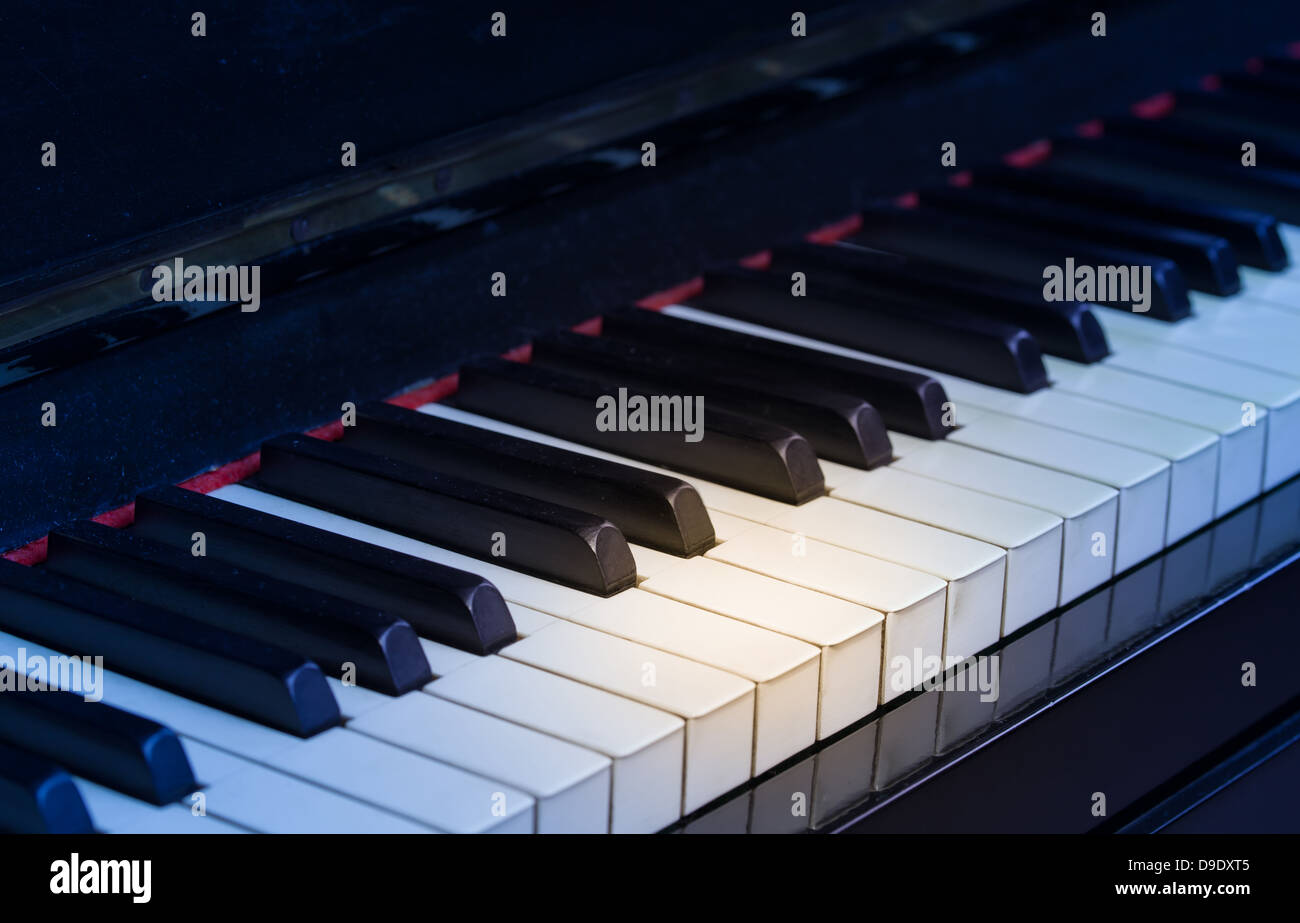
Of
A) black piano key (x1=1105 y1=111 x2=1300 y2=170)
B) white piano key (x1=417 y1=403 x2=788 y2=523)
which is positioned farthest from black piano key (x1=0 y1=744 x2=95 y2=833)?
black piano key (x1=1105 y1=111 x2=1300 y2=170)

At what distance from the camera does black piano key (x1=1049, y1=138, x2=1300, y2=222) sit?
11.1 ft

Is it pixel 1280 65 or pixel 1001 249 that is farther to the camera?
pixel 1280 65

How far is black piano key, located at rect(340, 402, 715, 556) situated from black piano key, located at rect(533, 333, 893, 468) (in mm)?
252

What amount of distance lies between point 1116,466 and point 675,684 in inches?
30.9

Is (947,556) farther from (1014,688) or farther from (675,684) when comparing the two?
(675,684)

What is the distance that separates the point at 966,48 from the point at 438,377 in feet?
4.08

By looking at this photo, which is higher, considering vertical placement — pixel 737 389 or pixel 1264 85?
pixel 1264 85

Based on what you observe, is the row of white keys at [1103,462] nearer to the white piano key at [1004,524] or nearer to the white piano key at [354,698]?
the white piano key at [1004,524]

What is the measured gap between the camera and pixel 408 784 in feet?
5.56

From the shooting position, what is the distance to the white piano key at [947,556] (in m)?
2.09

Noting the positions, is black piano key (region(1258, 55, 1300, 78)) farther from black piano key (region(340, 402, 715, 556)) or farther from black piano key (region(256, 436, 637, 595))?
black piano key (region(256, 436, 637, 595))

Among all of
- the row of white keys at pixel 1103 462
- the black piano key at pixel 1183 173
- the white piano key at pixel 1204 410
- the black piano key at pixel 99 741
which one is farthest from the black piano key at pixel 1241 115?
the black piano key at pixel 99 741

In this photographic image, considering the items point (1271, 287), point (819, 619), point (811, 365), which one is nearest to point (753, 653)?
point (819, 619)

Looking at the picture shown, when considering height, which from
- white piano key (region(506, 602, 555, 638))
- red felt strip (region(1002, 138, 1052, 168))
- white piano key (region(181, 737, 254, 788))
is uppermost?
red felt strip (region(1002, 138, 1052, 168))
